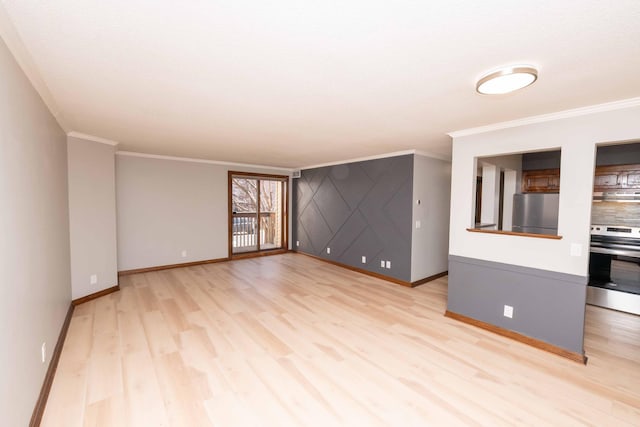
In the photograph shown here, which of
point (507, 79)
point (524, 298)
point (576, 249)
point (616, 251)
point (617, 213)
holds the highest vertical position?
point (507, 79)

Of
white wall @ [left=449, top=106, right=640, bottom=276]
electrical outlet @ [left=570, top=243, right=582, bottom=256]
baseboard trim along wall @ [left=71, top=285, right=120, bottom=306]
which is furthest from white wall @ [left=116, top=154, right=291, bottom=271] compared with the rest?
electrical outlet @ [left=570, top=243, right=582, bottom=256]

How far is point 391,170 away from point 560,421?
147 inches

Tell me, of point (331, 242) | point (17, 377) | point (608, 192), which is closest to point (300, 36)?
point (17, 377)

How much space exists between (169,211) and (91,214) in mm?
1760

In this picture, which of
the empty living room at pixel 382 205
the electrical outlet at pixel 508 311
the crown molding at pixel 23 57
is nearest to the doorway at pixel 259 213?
the empty living room at pixel 382 205

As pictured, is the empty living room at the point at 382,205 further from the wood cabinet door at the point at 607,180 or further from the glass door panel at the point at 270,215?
the glass door panel at the point at 270,215

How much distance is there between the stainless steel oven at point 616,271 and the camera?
3521 millimetres

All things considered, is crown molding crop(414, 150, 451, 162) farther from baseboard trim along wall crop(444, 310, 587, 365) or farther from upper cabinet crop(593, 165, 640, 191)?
baseboard trim along wall crop(444, 310, 587, 365)

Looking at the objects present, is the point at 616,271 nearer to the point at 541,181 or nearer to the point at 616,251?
the point at 616,251

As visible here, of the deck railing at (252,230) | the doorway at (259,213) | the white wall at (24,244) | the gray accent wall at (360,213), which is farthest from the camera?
the deck railing at (252,230)

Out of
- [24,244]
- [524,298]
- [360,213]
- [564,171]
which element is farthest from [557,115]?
[24,244]

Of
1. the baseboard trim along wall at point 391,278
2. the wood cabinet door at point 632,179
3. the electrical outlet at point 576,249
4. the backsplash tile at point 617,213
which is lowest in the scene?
the baseboard trim along wall at point 391,278

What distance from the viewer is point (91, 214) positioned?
366cm

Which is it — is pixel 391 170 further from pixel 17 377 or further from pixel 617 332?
pixel 17 377
